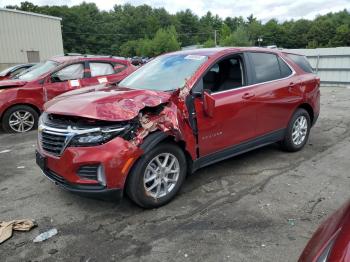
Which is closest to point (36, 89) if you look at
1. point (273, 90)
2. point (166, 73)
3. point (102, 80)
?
point (102, 80)

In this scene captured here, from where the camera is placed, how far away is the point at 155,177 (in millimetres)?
3695

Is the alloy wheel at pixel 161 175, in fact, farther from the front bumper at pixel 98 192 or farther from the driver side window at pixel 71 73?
the driver side window at pixel 71 73

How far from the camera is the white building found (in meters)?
27.5

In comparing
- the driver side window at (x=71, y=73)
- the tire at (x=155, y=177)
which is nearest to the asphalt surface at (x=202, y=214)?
the tire at (x=155, y=177)

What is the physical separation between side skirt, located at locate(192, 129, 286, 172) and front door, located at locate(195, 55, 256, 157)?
59 mm

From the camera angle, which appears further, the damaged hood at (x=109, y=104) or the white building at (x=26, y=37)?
the white building at (x=26, y=37)

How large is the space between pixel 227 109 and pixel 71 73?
16.6 feet

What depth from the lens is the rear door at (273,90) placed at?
4.79 meters

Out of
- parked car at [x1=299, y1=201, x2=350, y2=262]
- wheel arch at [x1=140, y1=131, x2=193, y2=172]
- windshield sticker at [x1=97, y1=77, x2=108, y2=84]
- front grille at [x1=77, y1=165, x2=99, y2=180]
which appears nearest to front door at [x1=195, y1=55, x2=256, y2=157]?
wheel arch at [x1=140, y1=131, x2=193, y2=172]

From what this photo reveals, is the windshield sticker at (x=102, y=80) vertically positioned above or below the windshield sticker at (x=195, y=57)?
below

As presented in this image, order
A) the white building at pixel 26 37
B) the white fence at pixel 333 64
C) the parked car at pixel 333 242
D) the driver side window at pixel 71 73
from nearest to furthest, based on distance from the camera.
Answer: the parked car at pixel 333 242 < the driver side window at pixel 71 73 < the white fence at pixel 333 64 < the white building at pixel 26 37

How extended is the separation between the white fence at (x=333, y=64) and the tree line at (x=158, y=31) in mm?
64176

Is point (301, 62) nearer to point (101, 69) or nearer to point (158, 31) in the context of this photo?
point (101, 69)

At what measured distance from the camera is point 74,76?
8.12m
